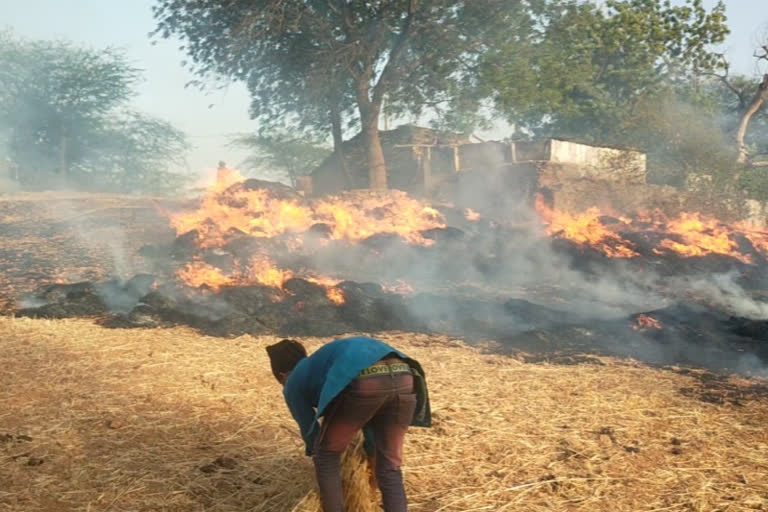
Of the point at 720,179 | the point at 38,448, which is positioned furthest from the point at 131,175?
the point at 38,448

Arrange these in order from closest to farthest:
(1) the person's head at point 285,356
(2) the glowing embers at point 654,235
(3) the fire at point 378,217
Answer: (1) the person's head at point 285,356 < (3) the fire at point 378,217 < (2) the glowing embers at point 654,235

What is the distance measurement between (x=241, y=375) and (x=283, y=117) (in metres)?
21.7

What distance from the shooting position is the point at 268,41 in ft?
80.3

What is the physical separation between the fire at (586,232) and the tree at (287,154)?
3305cm

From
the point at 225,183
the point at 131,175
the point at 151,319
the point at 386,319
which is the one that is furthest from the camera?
the point at 131,175

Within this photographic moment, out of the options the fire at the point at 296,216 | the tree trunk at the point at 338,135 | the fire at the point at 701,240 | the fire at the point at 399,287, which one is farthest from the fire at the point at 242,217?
the fire at the point at 701,240

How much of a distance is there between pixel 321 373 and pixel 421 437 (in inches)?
106

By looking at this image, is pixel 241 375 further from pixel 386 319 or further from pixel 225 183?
pixel 225 183

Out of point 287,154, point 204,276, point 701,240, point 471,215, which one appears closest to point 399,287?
point 204,276

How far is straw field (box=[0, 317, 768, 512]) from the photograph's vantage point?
457 centimetres

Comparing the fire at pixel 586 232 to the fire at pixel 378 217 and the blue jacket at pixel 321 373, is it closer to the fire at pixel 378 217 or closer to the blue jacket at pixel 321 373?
the fire at pixel 378 217

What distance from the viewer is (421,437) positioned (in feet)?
18.9

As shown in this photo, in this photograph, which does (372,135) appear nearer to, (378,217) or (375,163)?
(375,163)

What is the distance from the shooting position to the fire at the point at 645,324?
10.8m
